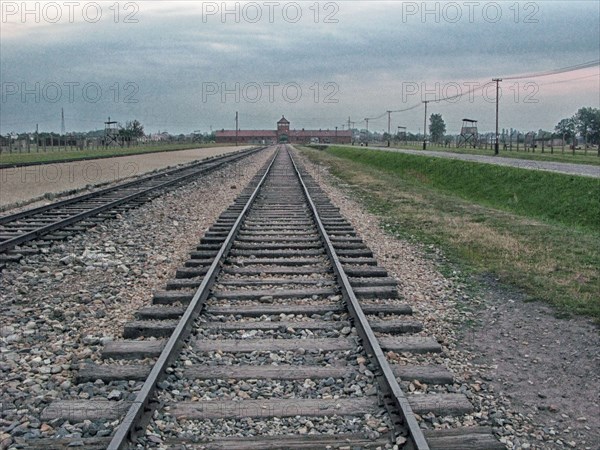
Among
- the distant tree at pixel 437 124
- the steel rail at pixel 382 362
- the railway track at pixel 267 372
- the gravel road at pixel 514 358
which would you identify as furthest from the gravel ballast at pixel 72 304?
the distant tree at pixel 437 124

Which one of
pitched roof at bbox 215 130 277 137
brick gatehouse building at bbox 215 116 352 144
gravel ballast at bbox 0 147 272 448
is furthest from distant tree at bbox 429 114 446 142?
gravel ballast at bbox 0 147 272 448

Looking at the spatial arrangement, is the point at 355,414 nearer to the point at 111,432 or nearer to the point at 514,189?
the point at 111,432

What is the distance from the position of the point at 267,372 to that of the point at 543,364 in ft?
7.78

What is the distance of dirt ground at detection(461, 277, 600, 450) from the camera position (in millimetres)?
4152

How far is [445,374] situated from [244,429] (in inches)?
65.3

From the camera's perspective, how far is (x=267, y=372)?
4.77 m

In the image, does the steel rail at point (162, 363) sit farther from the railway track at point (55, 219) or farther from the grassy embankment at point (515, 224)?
the grassy embankment at point (515, 224)

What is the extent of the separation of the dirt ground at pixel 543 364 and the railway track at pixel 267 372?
527mm

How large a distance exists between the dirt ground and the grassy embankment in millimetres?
536

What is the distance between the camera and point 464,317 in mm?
6523

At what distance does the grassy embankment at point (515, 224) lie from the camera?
8.09 meters

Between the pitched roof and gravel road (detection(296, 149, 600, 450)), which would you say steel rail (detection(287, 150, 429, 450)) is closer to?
gravel road (detection(296, 149, 600, 450))

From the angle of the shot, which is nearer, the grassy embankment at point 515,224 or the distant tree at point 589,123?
the grassy embankment at point 515,224

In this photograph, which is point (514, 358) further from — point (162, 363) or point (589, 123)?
point (589, 123)
